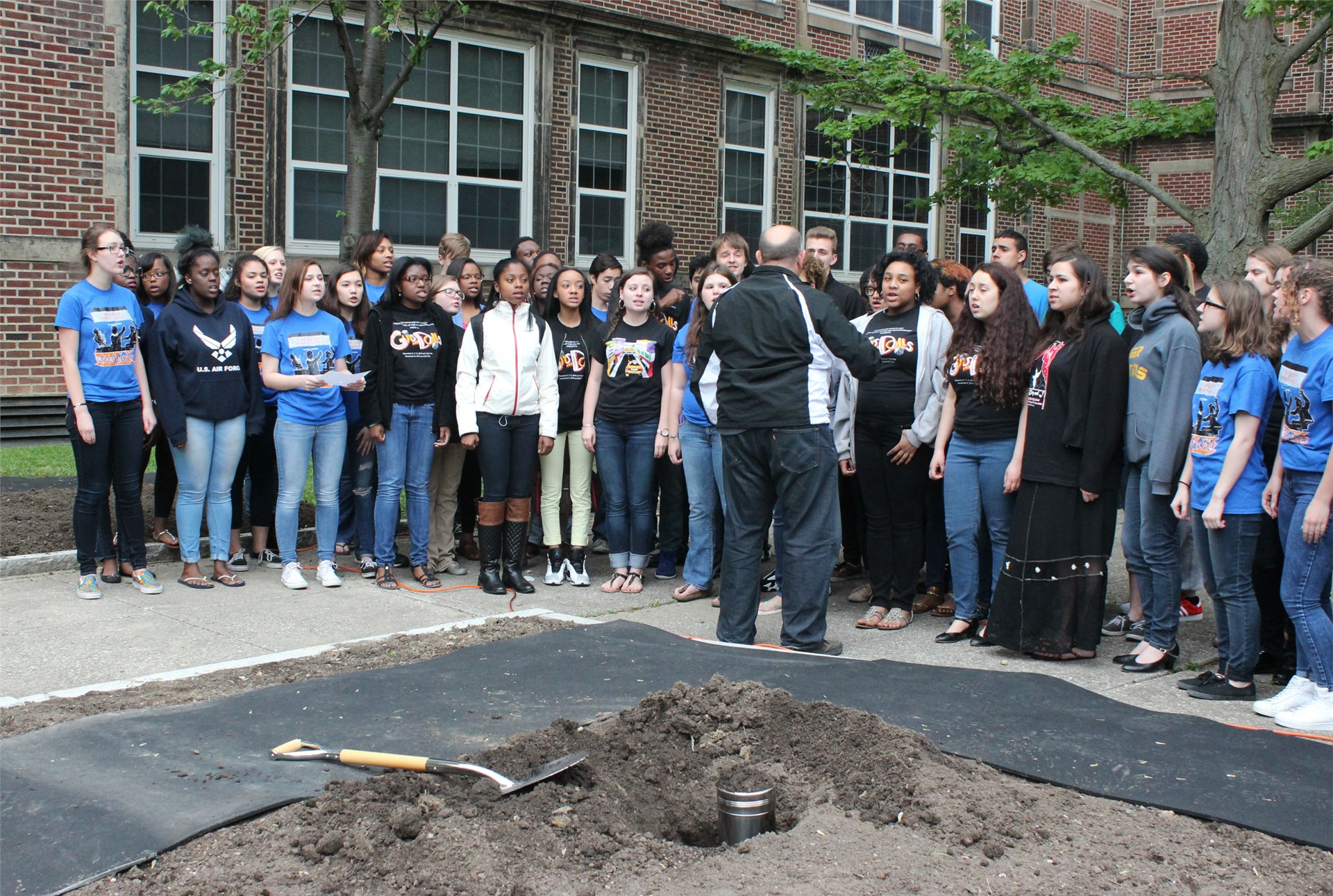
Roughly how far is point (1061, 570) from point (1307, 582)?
1186 millimetres

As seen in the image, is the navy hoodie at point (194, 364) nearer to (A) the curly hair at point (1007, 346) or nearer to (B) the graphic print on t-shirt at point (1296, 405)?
(A) the curly hair at point (1007, 346)

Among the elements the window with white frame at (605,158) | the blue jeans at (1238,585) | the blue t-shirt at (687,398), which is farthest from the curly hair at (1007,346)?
the window with white frame at (605,158)

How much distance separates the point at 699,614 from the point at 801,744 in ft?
9.28

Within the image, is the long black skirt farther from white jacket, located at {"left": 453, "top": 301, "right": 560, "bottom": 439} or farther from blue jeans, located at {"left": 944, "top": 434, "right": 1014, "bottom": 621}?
white jacket, located at {"left": 453, "top": 301, "right": 560, "bottom": 439}

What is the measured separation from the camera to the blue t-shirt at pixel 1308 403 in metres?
4.86

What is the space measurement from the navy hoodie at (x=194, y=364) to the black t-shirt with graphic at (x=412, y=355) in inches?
35.0

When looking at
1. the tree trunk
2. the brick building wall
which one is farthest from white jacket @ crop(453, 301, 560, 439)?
the tree trunk

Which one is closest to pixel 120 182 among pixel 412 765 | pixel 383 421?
pixel 383 421

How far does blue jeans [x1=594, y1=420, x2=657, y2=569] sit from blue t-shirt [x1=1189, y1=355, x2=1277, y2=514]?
11.0 feet

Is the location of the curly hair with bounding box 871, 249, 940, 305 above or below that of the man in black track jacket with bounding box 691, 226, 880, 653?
above

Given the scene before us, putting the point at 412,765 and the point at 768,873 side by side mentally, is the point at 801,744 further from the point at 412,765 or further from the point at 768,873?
the point at 412,765

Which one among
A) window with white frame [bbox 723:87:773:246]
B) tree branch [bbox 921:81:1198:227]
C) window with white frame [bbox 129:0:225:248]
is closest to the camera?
window with white frame [bbox 129:0:225:248]

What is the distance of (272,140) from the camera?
547 inches

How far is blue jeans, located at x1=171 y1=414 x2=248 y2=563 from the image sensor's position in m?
7.21
